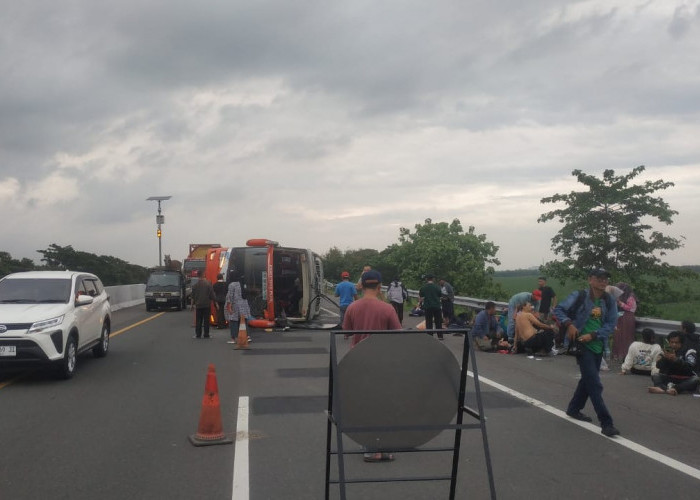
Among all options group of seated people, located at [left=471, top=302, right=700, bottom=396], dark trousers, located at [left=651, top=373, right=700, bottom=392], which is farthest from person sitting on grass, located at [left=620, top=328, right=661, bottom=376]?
dark trousers, located at [left=651, top=373, right=700, bottom=392]

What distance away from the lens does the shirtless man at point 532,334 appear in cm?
1521

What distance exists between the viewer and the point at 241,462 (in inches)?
258

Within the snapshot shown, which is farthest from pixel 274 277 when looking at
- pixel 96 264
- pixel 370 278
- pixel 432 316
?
pixel 96 264

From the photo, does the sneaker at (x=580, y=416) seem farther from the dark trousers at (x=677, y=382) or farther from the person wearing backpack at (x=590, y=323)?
→ the dark trousers at (x=677, y=382)

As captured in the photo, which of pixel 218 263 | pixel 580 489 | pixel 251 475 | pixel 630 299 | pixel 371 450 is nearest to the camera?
pixel 371 450

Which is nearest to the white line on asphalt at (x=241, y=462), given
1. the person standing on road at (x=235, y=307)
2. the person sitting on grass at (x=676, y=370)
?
the person sitting on grass at (x=676, y=370)

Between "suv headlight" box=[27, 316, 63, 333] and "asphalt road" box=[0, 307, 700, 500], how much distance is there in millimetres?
873

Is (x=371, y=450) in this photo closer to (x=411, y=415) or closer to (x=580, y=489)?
(x=411, y=415)

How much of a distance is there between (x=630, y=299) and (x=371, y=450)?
35.8 feet

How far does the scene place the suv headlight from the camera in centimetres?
1099

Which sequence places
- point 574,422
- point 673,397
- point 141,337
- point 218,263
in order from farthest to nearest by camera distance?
point 218,263 < point 141,337 < point 673,397 < point 574,422

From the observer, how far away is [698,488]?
578 cm

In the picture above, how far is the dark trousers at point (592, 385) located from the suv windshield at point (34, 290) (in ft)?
28.1

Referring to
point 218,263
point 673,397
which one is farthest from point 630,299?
point 218,263
